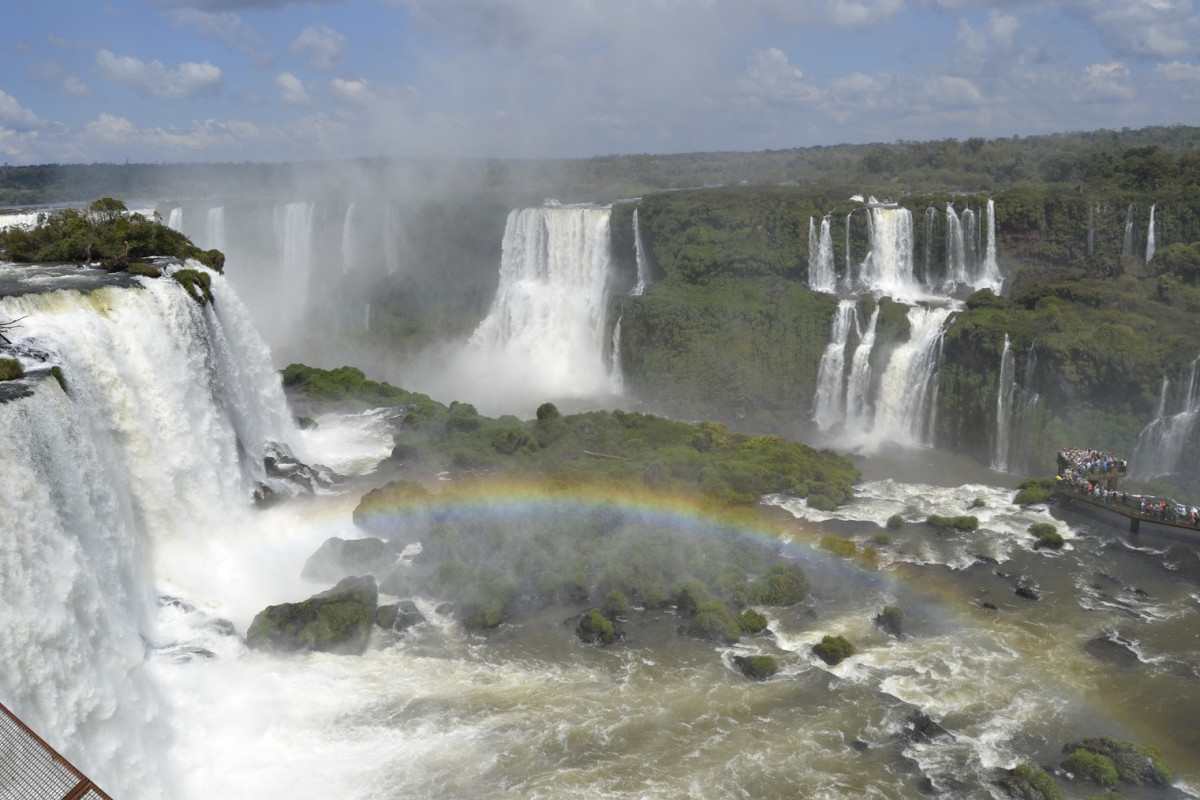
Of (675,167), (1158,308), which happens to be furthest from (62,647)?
(675,167)

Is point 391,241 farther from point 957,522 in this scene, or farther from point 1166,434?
point 1166,434

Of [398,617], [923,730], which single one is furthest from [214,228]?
[923,730]

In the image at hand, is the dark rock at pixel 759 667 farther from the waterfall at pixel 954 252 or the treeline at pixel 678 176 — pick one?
the treeline at pixel 678 176

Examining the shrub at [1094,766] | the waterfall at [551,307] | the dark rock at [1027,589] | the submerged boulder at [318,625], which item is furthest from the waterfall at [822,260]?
the submerged boulder at [318,625]

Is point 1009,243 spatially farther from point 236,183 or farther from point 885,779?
point 236,183

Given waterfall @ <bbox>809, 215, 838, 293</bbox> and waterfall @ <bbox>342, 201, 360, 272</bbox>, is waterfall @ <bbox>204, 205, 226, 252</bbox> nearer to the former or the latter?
waterfall @ <bbox>342, 201, 360, 272</bbox>

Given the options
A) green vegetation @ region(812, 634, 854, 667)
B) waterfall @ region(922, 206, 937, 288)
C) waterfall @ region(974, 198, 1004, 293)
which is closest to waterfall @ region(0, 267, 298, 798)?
green vegetation @ region(812, 634, 854, 667)

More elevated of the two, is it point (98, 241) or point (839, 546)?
point (98, 241)
